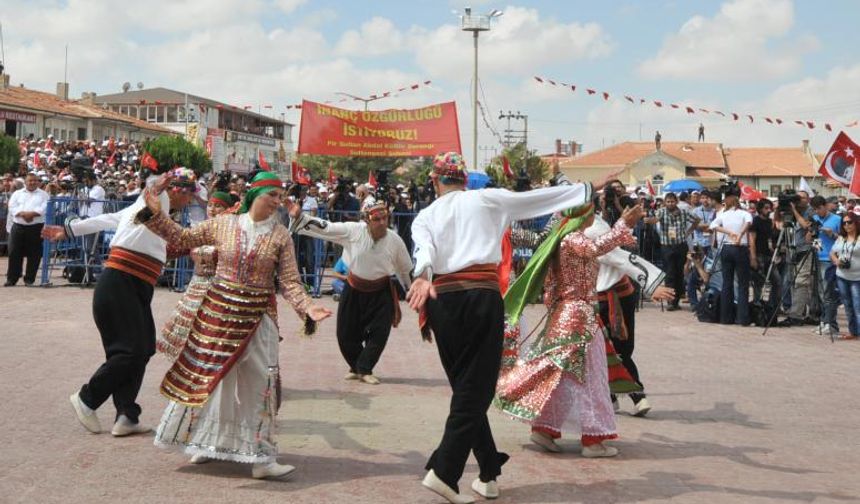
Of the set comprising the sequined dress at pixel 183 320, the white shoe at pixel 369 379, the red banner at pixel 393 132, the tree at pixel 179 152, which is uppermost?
the tree at pixel 179 152

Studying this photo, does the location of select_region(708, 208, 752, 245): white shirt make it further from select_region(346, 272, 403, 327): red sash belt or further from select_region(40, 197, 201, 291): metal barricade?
select_region(40, 197, 201, 291): metal barricade

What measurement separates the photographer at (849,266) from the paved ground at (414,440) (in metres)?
1.94

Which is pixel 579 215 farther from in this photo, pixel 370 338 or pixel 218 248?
pixel 370 338

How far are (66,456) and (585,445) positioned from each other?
335cm

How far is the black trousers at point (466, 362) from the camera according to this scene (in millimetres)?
5438

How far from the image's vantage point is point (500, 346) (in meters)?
5.60

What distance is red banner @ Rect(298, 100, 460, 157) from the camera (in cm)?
2075

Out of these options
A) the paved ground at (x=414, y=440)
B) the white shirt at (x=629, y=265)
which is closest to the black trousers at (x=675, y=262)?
the paved ground at (x=414, y=440)

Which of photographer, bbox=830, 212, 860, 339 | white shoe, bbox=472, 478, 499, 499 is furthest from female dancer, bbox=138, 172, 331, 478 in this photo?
photographer, bbox=830, 212, 860, 339

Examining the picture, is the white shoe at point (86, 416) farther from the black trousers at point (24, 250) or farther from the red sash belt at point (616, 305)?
the black trousers at point (24, 250)

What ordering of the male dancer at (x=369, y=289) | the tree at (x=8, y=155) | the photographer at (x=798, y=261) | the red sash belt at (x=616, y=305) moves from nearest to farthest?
the red sash belt at (x=616, y=305), the male dancer at (x=369, y=289), the photographer at (x=798, y=261), the tree at (x=8, y=155)

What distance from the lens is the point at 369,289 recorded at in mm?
9781

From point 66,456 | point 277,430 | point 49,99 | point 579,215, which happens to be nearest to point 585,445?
point 579,215

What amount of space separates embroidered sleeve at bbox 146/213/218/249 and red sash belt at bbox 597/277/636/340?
3.14m
